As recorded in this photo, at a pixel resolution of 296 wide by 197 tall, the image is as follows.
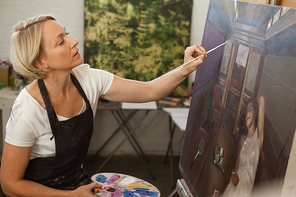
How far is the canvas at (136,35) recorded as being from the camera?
11.1 ft

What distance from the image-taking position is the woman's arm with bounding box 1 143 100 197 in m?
1.31

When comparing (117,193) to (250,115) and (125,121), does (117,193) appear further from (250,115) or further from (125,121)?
(125,121)

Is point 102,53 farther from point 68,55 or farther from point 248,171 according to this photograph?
point 248,171

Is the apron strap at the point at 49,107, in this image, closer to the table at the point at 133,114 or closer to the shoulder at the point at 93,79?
the shoulder at the point at 93,79

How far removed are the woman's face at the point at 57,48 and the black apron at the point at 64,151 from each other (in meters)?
0.15

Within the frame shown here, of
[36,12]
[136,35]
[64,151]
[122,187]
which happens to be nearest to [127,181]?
[122,187]

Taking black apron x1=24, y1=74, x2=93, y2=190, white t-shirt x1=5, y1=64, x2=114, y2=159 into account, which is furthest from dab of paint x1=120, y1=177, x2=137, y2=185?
white t-shirt x1=5, y1=64, x2=114, y2=159

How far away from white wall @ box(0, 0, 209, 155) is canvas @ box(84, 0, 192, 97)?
0.16 meters

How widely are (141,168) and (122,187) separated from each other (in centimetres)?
222

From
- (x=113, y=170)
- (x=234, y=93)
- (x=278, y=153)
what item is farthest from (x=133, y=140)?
(x=278, y=153)

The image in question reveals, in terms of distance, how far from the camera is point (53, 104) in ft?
4.72

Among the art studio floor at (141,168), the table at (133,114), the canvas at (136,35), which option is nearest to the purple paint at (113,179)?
Answer: the table at (133,114)

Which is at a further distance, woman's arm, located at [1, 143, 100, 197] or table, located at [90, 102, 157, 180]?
table, located at [90, 102, 157, 180]

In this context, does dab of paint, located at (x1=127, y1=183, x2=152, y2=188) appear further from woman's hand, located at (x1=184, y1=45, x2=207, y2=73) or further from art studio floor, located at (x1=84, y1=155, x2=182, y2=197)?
art studio floor, located at (x1=84, y1=155, x2=182, y2=197)
